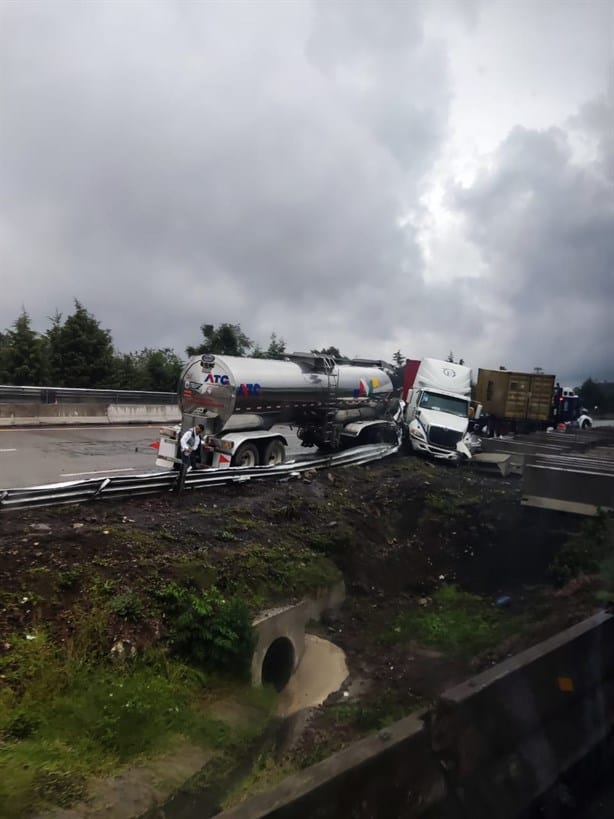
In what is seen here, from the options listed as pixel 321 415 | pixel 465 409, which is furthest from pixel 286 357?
pixel 465 409

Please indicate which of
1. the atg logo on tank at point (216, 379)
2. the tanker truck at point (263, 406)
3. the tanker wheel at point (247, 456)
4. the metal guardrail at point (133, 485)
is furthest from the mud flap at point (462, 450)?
the atg logo on tank at point (216, 379)

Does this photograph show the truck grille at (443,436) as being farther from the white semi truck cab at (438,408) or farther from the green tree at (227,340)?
the green tree at (227,340)

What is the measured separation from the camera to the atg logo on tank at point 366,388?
64.2 ft

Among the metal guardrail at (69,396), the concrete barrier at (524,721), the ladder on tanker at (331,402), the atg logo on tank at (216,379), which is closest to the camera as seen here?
the concrete barrier at (524,721)

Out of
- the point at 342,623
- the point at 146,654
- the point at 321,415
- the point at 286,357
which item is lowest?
the point at 342,623

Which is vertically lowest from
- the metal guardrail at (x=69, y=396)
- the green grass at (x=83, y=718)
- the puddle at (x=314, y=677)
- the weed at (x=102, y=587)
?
the puddle at (x=314, y=677)

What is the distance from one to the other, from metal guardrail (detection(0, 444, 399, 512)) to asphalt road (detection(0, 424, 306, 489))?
3599 mm

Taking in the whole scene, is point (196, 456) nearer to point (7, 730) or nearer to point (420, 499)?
point (420, 499)

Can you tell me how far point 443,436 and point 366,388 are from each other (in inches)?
103

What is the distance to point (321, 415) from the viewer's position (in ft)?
59.6

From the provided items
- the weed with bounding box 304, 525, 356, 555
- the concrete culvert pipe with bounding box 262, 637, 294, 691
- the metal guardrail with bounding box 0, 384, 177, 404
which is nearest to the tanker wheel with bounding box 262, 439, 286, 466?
the weed with bounding box 304, 525, 356, 555

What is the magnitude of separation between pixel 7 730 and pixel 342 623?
458 centimetres

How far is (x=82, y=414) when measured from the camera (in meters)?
26.3

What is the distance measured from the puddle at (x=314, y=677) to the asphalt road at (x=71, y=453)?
299 inches
